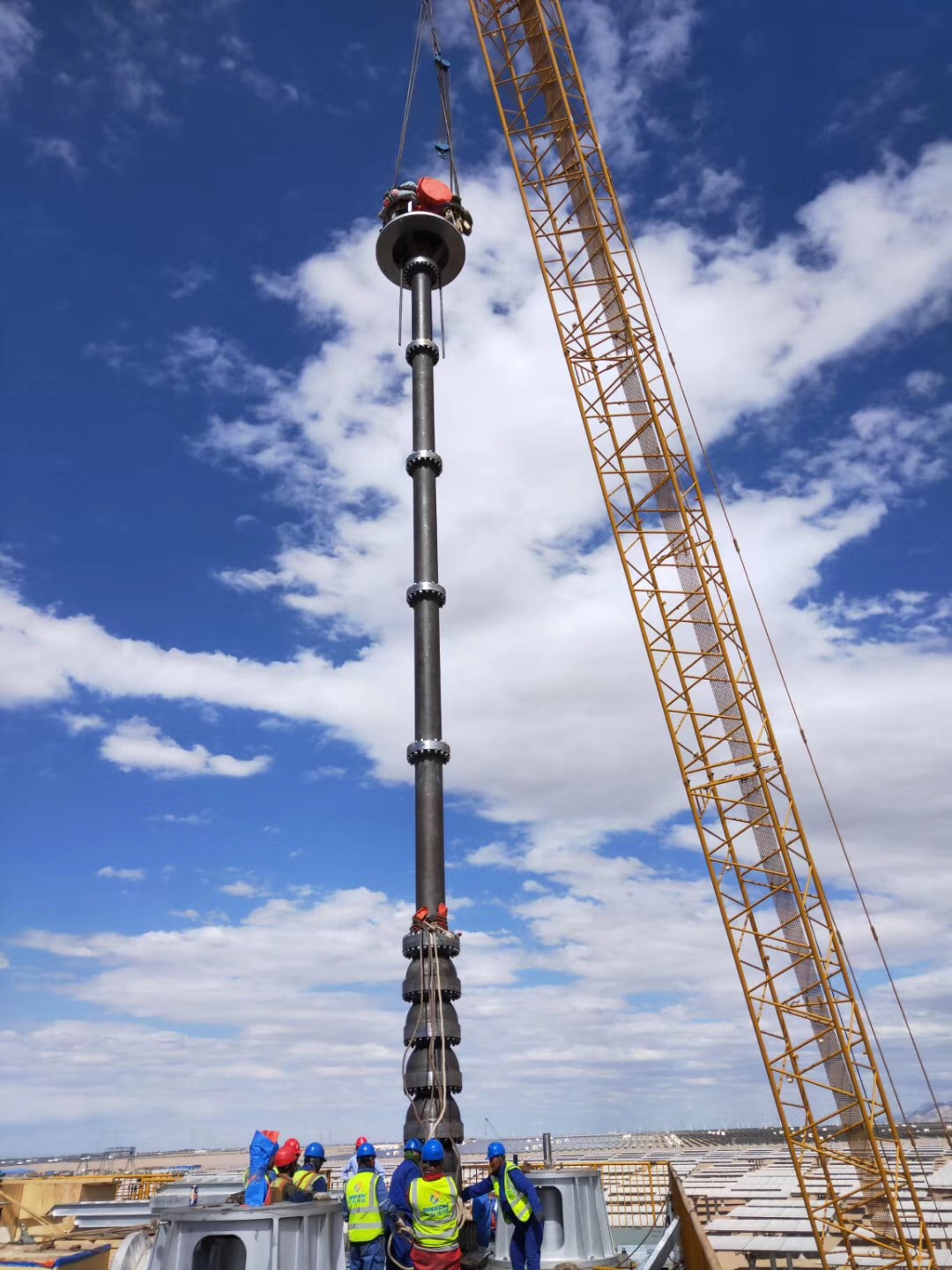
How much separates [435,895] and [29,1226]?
12.0 meters

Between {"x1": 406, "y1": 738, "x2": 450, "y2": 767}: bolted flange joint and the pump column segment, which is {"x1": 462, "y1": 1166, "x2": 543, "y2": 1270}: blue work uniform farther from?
{"x1": 406, "y1": 738, "x2": 450, "y2": 767}: bolted flange joint

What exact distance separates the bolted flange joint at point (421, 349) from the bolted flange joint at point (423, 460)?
3.05m

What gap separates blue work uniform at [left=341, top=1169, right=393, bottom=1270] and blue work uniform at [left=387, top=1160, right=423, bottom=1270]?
0.50 feet

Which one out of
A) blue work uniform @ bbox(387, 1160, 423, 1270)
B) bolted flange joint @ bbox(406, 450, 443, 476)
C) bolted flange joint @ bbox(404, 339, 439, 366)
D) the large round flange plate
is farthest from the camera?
the large round flange plate

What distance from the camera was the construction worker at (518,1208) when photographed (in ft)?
36.5

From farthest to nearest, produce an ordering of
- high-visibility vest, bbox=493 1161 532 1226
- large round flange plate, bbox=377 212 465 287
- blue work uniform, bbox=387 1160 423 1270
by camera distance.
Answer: large round flange plate, bbox=377 212 465 287
high-visibility vest, bbox=493 1161 532 1226
blue work uniform, bbox=387 1160 423 1270

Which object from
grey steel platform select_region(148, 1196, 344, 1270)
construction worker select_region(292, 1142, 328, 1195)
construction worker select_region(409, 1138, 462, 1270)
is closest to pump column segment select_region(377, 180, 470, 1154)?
construction worker select_region(292, 1142, 328, 1195)

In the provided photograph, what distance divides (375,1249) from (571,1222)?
4288 mm

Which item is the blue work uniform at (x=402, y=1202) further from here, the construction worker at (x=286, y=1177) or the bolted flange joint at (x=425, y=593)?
the bolted flange joint at (x=425, y=593)

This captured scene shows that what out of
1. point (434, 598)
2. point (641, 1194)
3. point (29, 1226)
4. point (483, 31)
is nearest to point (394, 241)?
point (434, 598)

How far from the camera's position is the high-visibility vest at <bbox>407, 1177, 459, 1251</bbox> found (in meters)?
10.0

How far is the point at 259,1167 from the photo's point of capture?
12.1 metres

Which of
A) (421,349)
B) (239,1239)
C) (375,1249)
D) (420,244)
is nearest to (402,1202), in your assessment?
(375,1249)

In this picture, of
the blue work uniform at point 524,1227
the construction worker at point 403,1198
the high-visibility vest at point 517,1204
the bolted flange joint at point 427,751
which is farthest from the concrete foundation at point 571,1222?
the bolted flange joint at point 427,751
